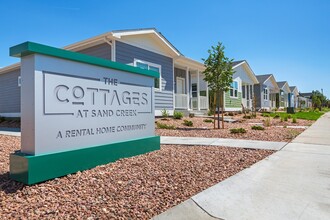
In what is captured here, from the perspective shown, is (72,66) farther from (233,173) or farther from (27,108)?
(233,173)

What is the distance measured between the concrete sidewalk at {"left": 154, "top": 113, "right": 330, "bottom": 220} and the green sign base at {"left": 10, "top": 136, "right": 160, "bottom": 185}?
158 cm

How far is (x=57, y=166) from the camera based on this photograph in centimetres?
317

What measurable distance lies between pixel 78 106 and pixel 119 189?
1345 millimetres

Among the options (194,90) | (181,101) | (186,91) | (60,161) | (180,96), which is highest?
(194,90)

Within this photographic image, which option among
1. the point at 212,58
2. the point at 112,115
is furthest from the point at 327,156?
the point at 212,58

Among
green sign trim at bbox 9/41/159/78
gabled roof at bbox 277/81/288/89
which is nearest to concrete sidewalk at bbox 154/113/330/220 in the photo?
green sign trim at bbox 9/41/159/78

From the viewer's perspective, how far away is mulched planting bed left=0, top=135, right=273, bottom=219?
97.6 inches

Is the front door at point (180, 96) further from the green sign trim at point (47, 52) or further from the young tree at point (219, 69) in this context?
the green sign trim at point (47, 52)

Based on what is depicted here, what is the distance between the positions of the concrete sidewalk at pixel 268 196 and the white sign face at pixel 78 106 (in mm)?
1761

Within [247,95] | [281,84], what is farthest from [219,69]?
[281,84]

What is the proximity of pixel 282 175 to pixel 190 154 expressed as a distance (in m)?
1.84

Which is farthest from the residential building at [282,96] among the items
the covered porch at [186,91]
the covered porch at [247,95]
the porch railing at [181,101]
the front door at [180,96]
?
the porch railing at [181,101]

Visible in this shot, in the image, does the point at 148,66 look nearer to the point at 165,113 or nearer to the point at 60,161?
the point at 165,113

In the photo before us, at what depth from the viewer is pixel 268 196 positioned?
2.90 m
